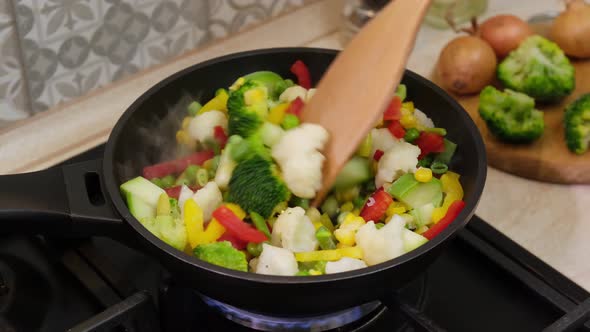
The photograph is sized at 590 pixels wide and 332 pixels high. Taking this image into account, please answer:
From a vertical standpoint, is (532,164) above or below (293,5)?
below

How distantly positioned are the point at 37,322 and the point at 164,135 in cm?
29

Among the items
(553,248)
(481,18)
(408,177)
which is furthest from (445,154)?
(481,18)

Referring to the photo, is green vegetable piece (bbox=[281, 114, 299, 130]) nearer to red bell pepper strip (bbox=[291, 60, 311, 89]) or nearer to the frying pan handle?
red bell pepper strip (bbox=[291, 60, 311, 89])

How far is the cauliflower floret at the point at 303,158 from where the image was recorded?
2.77 ft

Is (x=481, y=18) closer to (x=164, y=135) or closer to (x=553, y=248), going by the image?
(x=553, y=248)

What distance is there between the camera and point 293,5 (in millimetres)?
1445

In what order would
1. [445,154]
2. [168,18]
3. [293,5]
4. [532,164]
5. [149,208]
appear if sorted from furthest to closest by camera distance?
[293,5] < [168,18] < [532,164] < [445,154] < [149,208]

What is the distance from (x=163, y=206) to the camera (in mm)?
Result: 842

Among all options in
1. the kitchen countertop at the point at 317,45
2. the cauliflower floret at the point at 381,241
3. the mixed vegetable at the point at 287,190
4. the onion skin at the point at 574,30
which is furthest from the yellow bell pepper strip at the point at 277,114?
the onion skin at the point at 574,30

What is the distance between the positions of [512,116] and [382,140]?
0.29 meters

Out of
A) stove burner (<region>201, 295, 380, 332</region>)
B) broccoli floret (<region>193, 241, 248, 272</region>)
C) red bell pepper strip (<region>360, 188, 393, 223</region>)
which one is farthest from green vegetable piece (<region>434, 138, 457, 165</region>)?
broccoli floret (<region>193, 241, 248, 272</region>)

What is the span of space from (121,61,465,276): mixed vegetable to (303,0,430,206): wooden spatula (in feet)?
0.07

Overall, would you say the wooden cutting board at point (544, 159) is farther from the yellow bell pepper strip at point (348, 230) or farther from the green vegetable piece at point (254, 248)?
the green vegetable piece at point (254, 248)

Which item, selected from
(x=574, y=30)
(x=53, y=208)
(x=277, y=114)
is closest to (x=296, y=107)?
(x=277, y=114)
